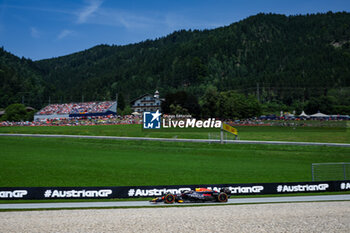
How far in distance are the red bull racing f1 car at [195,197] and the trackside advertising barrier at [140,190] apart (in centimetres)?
51

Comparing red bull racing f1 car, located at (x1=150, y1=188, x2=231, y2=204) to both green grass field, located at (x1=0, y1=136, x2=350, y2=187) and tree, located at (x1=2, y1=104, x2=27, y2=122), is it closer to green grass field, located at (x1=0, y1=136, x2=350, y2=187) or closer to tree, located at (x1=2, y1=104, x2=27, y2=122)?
green grass field, located at (x1=0, y1=136, x2=350, y2=187)

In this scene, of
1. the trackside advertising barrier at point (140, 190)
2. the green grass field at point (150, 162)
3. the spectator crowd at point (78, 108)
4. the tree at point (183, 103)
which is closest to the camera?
the trackside advertising barrier at point (140, 190)

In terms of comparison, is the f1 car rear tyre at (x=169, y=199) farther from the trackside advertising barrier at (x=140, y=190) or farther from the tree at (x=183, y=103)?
the tree at (x=183, y=103)

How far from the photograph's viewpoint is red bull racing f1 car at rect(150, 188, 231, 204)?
54.1 feet

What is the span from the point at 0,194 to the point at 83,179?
7090 millimetres

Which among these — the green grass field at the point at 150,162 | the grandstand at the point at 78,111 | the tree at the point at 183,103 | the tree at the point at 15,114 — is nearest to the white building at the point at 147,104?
the grandstand at the point at 78,111

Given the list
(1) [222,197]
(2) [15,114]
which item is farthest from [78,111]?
(1) [222,197]

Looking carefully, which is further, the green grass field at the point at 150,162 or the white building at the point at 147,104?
the white building at the point at 147,104

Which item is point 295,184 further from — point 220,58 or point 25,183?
point 220,58

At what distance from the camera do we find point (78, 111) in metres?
111

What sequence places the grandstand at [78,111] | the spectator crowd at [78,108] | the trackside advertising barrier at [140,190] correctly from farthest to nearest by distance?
the spectator crowd at [78,108]
the grandstand at [78,111]
the trackside advertising barrier at [140,190]

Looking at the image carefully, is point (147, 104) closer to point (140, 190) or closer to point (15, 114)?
point (15, 114)

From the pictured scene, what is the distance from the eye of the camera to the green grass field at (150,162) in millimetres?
22766

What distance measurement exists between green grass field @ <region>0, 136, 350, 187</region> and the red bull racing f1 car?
501 cm
